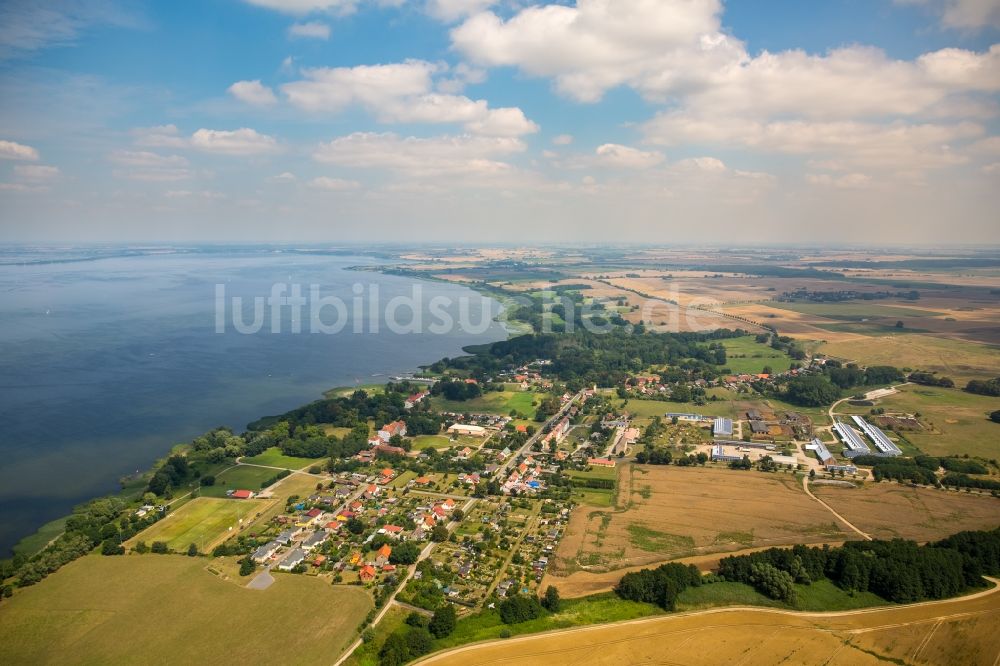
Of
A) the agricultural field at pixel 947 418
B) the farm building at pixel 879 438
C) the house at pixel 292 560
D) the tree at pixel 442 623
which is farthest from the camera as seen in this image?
the agricultural field at pixel 947 418

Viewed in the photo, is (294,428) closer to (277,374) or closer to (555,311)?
(277,374)

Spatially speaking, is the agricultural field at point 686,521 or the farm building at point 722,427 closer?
the agricultural field at point 686,521

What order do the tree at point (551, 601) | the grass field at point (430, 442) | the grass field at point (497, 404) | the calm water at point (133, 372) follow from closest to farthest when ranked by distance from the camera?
the tree at point (551, 601)
the calm water at point (133, 372)
the grass field at point (430, 442)
the grass field at point (497, 404)

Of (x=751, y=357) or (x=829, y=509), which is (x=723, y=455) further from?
(x=751, y=357)

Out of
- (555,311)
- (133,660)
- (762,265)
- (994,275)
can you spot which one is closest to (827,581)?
(133,660)

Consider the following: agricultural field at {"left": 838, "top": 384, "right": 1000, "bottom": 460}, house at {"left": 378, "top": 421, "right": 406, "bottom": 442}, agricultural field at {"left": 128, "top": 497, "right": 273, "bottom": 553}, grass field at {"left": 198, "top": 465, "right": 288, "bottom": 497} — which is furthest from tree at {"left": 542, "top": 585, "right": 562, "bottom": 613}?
agricultural field at {"left": 838, "top": 384, "right": 1000, "bottom": 460}

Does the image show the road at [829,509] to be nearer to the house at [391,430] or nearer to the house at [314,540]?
the house at [314,540]

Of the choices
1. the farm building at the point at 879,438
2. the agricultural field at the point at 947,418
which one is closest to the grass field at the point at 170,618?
the farm building at the point at 879,438

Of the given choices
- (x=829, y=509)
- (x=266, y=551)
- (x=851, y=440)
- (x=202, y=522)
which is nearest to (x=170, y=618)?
(x=266, y=551)
